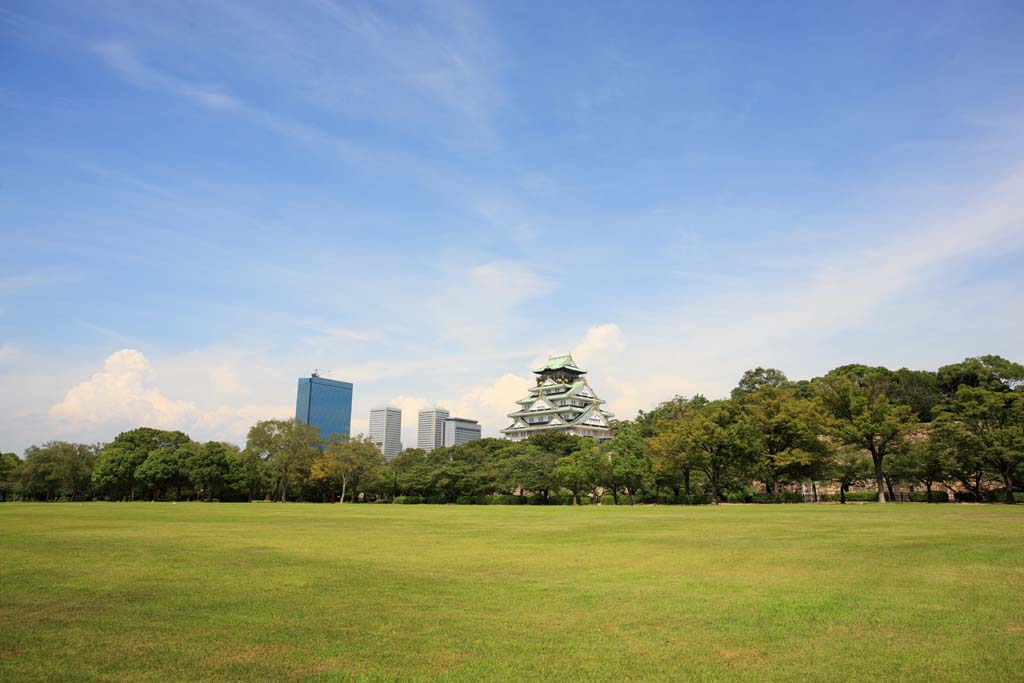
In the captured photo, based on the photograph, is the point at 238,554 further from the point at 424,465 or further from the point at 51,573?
the point at 424,465

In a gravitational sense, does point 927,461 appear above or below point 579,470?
above

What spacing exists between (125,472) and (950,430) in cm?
8313

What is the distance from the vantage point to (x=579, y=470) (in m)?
66.4

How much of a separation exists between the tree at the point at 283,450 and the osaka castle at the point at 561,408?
6069 cm

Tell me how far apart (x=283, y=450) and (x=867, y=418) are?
6666 cm

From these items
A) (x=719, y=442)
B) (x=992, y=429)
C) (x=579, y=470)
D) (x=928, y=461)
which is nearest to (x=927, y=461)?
(x=928, y=461)

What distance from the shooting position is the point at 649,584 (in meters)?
12.3

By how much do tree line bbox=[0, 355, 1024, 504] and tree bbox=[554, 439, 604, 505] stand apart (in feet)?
0.60

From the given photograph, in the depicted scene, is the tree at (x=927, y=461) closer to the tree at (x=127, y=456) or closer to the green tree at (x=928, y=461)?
the green tree at (x=928, y=461)

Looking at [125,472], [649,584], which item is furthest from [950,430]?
[125,472]

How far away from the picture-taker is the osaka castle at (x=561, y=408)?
441 feet

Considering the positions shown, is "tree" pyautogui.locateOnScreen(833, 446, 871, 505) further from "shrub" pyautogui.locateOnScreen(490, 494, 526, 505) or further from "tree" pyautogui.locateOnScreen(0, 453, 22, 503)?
"tree" pyautogui.locateOnScreen(0, 453, 22, 503)

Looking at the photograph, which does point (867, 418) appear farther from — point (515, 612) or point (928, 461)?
point (515, 612)

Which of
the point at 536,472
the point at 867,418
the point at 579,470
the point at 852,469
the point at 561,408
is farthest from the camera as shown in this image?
the point at 561,408
